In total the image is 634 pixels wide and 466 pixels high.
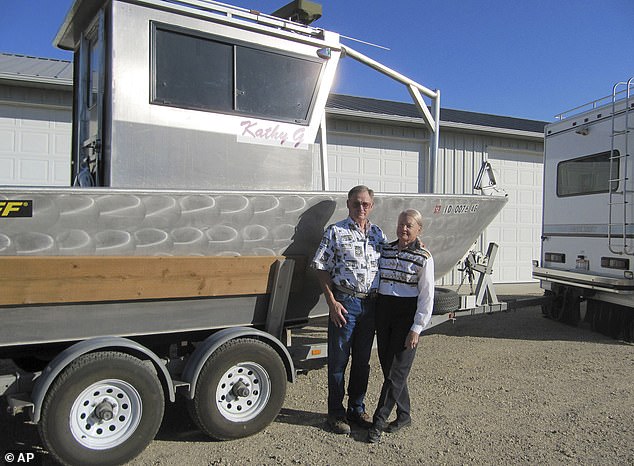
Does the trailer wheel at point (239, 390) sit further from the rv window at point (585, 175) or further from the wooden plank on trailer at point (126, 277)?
the rv window at point (585, 175)

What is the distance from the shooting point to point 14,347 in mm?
3535

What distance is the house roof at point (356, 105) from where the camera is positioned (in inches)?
310

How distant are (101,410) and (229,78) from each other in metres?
2.40

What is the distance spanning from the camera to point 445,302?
5379 mm

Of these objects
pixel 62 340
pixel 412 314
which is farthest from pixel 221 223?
pixel 412 314

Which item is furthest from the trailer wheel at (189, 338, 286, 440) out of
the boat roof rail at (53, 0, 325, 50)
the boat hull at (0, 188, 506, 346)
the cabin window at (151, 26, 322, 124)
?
the boat roof rail at (53, 0, 325, 50)

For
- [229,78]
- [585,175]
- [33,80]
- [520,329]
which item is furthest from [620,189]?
[33,80]

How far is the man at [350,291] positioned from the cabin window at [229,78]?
0.95m

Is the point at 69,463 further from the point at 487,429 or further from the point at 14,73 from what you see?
the point at 14,73

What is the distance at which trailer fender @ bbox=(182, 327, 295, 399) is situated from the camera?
3.67m

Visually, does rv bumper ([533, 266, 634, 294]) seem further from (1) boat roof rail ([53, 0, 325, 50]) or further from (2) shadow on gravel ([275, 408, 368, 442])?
(1) boat roof rail ([53, 0, 325, 50])

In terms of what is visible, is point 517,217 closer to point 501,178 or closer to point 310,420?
point 501,178

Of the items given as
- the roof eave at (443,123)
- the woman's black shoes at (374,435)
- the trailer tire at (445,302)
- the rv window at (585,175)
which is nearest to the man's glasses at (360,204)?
the woman's black shoes at (374,435)

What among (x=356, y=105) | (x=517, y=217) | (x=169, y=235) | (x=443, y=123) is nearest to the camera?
(x=169, y=235)
